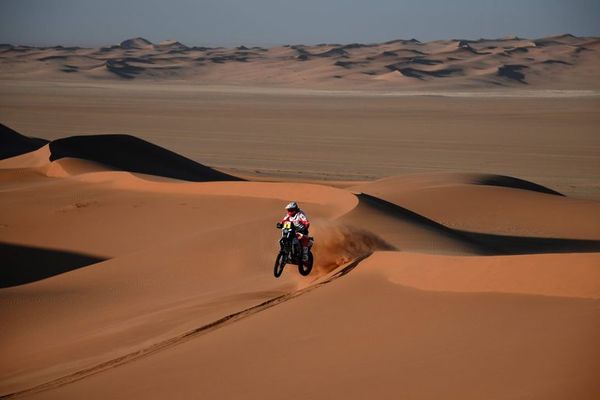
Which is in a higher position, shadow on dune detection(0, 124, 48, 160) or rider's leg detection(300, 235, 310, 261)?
rider's leg detection(300, 235, 310, 261)

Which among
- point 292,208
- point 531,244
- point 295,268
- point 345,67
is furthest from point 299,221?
point 345,67

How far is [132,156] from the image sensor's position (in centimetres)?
3000

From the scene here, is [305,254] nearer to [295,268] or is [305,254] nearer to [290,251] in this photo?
[290,251]

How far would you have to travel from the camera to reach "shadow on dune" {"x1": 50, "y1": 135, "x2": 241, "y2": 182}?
28891 millimetres

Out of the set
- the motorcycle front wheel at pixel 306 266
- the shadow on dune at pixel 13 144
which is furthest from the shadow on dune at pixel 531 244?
the shadow on dune at pixel 13 144

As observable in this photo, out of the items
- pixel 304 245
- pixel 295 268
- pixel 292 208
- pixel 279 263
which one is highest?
pixel 292 208

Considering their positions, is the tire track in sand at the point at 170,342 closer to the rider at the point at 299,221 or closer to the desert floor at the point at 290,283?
the desert floor at the point at 290,283

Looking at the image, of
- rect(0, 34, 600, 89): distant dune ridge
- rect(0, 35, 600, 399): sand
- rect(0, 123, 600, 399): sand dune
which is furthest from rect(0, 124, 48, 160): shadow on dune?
rect(0, 34, 600, 89): distant dune ridge

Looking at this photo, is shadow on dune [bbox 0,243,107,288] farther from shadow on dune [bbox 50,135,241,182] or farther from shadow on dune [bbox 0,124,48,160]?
shadow on dune [bbox 0,124,48,160]

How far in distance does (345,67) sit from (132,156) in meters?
86.8

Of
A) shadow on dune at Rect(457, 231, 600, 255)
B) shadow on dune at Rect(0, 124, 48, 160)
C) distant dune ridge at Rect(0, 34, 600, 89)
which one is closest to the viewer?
shadow on dune at Rect(457, 231, 600, 255)

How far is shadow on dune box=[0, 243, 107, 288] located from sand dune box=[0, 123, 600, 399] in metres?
0.05

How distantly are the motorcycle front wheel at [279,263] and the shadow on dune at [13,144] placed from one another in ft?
82.3

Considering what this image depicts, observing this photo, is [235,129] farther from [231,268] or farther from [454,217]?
[231,268]
